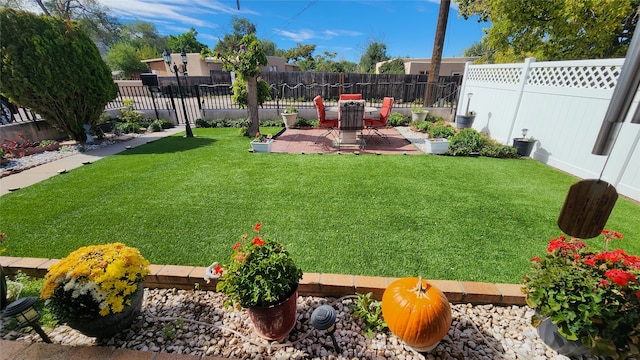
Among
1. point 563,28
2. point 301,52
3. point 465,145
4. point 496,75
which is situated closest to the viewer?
point 465,145

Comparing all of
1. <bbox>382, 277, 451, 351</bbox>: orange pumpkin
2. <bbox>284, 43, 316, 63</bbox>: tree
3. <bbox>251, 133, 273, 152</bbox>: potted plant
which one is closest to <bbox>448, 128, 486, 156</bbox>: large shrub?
<bbox>251, 133, 273, 152</bbox>: potted plant

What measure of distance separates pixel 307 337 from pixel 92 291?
1.28 m

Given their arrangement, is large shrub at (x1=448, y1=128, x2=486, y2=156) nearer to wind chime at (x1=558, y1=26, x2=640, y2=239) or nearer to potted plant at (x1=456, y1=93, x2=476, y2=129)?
potted plant at (x1=456, y1=93, x2=476, y2=129)

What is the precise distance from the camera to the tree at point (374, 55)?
32.3m

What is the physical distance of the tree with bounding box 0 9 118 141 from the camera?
5000mm

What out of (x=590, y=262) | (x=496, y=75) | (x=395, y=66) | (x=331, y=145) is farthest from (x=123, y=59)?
(x=590, y=262)

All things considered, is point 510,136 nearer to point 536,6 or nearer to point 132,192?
point 536,6

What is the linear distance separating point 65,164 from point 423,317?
6770 millimetres

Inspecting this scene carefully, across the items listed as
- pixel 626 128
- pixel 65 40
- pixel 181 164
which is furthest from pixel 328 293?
pixel 65 40

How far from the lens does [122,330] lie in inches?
65.4

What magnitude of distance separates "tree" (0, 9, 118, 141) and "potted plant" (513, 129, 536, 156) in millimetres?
9749

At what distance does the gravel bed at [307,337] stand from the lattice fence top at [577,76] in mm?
4284

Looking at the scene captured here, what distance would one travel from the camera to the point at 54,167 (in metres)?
4.85

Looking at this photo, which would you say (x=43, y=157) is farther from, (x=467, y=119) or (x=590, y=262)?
(x=467, y=119)
